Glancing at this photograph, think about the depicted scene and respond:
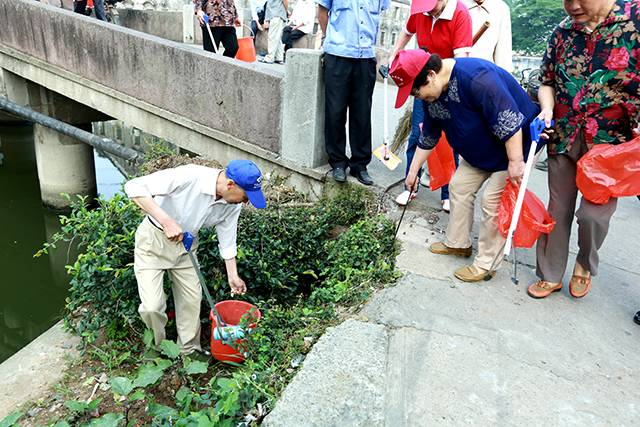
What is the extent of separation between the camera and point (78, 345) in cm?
381

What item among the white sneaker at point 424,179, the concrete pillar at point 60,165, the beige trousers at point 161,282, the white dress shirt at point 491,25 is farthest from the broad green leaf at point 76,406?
the concrete pillar at point 60,165

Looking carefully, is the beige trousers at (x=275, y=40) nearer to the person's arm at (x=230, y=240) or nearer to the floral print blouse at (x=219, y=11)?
the floral print blouse at (x=219, y=11)

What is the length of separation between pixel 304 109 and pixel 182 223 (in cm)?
180

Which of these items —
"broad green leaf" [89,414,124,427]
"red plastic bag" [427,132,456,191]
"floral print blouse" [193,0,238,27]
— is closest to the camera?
"broad green leaf" [89,414,124,427]

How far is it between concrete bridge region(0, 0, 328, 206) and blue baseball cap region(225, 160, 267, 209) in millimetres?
1706

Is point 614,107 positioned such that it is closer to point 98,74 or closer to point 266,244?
point 266,244

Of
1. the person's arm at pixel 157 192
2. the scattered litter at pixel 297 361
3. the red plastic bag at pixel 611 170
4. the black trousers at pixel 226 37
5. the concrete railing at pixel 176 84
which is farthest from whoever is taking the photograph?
the black trousers at pixel 226 37

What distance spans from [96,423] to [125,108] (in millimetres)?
4634

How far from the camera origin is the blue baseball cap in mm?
2902

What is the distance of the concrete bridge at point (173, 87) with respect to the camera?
15.3ft

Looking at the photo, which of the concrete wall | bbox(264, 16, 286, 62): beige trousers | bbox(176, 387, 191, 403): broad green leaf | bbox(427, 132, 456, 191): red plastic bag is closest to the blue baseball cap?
bbox(176, 387, 191, 403): broad green leaf

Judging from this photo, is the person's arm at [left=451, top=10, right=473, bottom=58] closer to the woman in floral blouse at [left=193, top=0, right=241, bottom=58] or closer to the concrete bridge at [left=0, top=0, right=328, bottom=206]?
the concrete bridge at [left=0, top=0, right=328, bottom=206]

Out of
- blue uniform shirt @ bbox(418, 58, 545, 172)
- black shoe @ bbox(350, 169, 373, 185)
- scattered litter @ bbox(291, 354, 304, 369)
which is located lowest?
scattered litter @ bbox(291, 354, 304, 369)

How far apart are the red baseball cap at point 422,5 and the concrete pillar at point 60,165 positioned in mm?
6856
